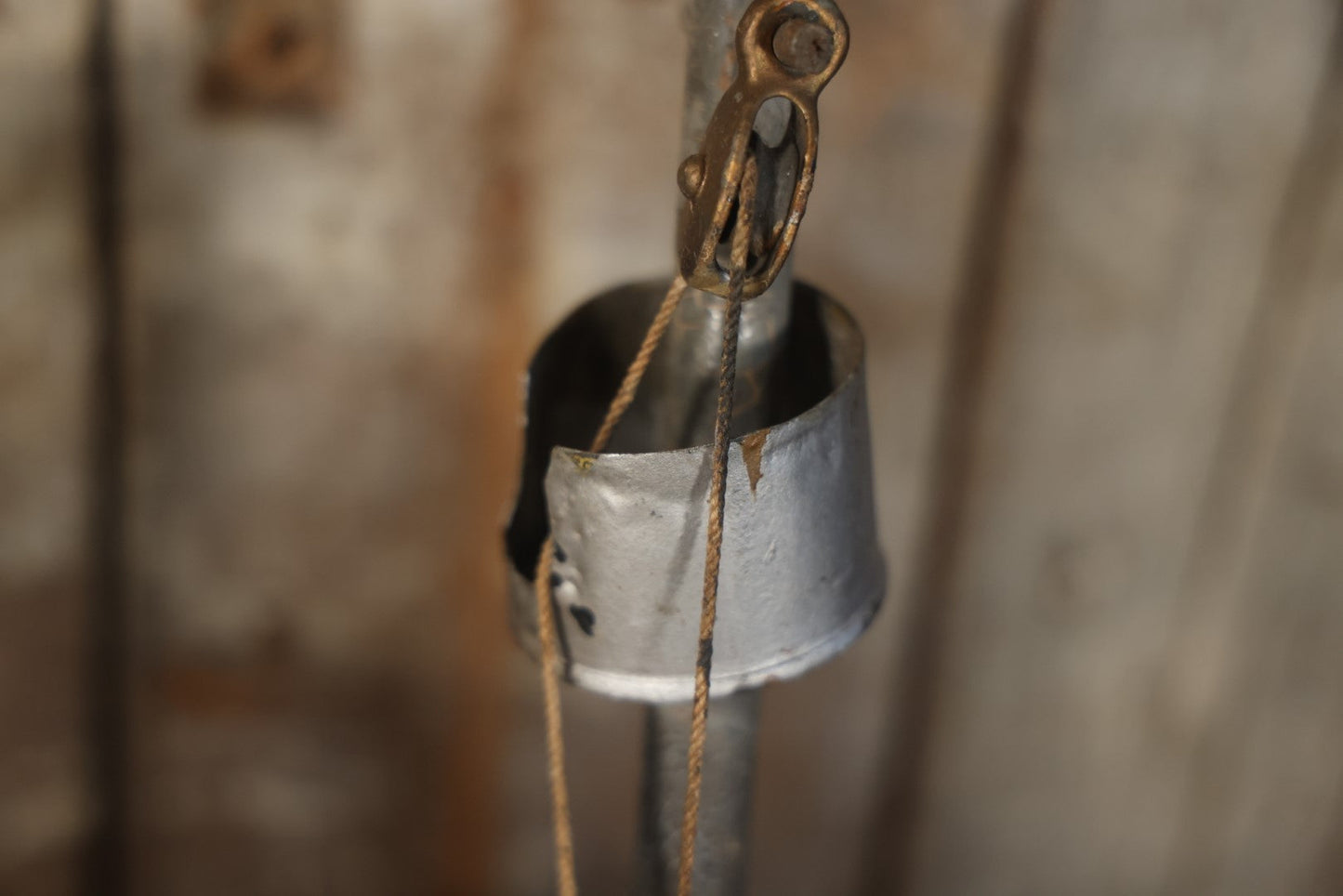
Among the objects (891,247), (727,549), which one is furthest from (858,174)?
(727,549)

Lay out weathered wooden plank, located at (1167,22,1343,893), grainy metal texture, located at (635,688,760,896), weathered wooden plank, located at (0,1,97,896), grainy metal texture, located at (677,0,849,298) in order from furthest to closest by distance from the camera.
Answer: weathered wooden plank, located at (1167,22,1343,893) → weathered wooden plank, located at (0,1,97,896) → grainy metal texture, located at (635,688,760,896) → grainy metal texture, located at (677,0,849,298)

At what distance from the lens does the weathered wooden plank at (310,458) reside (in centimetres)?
95

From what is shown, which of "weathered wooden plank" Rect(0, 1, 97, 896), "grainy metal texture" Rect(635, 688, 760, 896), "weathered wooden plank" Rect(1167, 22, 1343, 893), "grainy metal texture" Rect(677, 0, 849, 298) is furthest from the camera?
"weathered wooden plank" Rect(1167, 22, 1343, 893)

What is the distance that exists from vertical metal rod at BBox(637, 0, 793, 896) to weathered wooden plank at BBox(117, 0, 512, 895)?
1.30 ft

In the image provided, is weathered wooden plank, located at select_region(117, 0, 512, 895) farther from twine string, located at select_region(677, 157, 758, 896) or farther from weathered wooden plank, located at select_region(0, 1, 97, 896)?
twine string, located at select_region(677, 157, 758, 896)

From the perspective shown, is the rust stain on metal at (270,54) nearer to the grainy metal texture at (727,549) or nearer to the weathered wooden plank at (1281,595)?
the grainy metal texture at (727,549)

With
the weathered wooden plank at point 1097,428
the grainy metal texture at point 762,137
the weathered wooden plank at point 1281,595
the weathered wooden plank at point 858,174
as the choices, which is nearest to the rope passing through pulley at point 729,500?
the grainy metal texture at point 762,137

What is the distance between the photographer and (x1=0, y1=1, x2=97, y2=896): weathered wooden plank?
91 centimetres

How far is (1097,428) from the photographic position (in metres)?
1.10

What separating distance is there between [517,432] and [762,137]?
57 cm

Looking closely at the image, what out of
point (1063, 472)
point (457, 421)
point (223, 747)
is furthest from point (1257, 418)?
point (223, 747)

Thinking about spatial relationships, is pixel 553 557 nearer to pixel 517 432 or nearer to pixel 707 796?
pixel 707 796

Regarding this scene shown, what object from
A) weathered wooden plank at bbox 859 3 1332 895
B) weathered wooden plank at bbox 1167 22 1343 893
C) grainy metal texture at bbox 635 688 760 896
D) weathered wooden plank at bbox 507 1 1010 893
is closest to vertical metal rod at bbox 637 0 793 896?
grainy metal texture at bbox 635 688 760 896

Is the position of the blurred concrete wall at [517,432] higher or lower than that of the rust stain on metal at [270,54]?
lower
